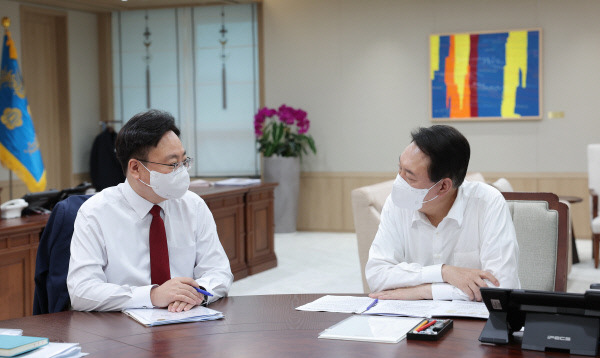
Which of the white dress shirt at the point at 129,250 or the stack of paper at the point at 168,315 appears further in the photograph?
the white dress shirt at the point at 129,250

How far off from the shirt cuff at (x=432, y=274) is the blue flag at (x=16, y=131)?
5.43 m

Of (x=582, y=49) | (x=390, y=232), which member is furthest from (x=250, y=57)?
(x=390, y=232)

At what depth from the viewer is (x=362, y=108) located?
29.4 ft

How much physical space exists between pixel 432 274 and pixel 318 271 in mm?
4221

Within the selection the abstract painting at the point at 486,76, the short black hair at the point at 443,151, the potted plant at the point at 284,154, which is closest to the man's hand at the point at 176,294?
the short black hair at the point at 443,151

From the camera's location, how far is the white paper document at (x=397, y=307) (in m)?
2.12

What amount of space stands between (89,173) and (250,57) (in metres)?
2.63

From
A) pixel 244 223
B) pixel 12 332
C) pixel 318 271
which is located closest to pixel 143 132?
pixel 12 332

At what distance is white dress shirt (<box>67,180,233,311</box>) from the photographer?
2.31 m

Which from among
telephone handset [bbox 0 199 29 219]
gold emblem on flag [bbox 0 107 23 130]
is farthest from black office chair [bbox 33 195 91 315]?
gold emblem on flag [bbox 0 107 23 130]

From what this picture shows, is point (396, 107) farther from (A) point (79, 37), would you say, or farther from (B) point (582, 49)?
(A) point (79, 37)

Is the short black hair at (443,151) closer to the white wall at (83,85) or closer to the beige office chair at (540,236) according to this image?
the beige office chair at (540,236)

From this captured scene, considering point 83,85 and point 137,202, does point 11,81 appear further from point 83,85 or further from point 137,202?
point 137,202

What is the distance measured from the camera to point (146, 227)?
253 centimetres
